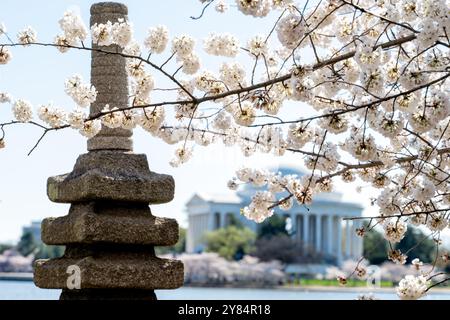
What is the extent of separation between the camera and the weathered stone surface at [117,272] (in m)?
9.40

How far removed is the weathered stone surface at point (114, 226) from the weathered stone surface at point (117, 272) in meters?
0.19

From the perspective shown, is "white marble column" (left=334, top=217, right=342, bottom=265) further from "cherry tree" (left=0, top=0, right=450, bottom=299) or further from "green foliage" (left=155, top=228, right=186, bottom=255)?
"cherry tree" (left=0, top=0, right=450, bottom=299)

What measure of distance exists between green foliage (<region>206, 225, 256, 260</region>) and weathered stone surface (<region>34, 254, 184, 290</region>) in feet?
300

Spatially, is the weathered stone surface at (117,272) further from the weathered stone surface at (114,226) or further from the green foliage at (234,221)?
the green foliage at (234,221)

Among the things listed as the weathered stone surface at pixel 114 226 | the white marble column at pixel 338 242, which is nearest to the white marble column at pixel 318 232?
the white marble column at pixel 338 242

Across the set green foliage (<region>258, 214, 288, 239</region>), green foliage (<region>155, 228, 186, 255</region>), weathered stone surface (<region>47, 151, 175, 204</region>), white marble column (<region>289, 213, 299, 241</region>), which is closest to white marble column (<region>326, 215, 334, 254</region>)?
white marble column (<region>289, 213, 299, 241</region>)

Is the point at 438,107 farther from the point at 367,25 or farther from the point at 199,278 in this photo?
the point at 199,278

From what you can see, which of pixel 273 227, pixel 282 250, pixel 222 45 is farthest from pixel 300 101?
pixel 273 227

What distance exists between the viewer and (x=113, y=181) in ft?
32.0

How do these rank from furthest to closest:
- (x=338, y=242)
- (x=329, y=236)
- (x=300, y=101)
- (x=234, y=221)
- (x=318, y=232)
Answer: (x=338, y=242) → (x=329, y=236) → (x=318, y=232) → (x=234, y=221) → (x=300, y=101)

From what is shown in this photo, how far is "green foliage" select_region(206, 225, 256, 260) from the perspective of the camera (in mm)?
102312

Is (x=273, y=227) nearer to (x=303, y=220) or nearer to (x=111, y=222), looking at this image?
(x=303, y=220)

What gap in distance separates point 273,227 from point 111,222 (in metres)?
99.5

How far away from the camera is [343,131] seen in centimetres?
662
